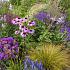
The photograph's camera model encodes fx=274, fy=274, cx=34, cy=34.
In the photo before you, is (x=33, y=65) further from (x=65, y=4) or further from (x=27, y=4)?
(x=27, y=4)

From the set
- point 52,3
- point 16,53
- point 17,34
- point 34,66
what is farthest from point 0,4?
point 34,66

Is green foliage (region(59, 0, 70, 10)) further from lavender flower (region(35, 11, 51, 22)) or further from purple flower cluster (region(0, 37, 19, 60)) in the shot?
purple flower cluster (region(0, 37, 19, 60))

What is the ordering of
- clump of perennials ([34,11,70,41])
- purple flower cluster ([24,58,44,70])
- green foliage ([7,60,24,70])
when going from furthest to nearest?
1. clump of perennials ([34,11,70,41])
2. green foliage ([7,60,24,70])
3. purple flower cluster ([24,58,44,70])

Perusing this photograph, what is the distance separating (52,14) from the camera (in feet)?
26.1

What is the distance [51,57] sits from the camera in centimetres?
578

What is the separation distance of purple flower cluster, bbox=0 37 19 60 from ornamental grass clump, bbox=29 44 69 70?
39 centimetres

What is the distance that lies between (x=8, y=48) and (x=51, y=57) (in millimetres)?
946

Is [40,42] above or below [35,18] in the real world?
below

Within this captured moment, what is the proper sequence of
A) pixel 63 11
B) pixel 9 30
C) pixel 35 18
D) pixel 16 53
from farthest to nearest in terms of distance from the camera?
pixel 63 11 → pixel 35 18 → pixel 9 30 → pixel 16 53

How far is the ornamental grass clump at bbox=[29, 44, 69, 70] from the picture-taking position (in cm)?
576

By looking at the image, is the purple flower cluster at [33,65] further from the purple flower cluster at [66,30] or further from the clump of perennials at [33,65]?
the purple flower cluster at [66,30]

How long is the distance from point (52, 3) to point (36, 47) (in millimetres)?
2528

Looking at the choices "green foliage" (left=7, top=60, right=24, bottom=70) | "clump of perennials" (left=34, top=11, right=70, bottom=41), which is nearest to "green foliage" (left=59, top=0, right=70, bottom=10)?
"clump of perennials" (left=34, top=11, right=70, bottom=41)

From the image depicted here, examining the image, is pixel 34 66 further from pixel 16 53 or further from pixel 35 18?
pixel 35 18
